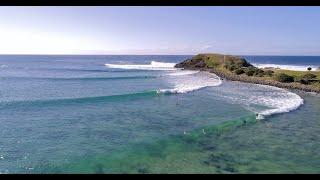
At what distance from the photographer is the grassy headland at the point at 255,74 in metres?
41.6

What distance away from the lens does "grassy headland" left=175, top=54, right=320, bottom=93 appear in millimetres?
41566

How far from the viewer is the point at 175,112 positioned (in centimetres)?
2367

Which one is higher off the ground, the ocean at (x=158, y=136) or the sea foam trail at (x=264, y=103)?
the ocean at (x=158, y=136)

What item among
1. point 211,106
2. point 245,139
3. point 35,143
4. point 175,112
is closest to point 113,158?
point 35,143

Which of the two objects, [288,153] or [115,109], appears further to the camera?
[115,109]

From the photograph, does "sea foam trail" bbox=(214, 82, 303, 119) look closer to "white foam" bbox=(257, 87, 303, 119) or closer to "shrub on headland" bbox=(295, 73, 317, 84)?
"white foam" bbox=(257, 87, 303, 119)

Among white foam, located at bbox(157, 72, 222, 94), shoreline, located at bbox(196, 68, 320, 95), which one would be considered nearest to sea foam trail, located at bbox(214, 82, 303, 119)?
white foam, located at bbox(157, 72, 222, 94)

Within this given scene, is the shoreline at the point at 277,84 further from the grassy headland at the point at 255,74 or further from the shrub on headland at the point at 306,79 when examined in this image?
the shrub on headland at the point at 306,79

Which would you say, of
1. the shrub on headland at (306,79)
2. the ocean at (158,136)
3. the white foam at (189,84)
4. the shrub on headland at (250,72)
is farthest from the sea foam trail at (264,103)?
the shrub on headland at (250,72)

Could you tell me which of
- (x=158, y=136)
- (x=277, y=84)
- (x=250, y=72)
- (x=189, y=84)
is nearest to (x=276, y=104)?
(x=158, y=136)

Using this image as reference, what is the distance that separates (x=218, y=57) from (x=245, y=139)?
63.5 metres

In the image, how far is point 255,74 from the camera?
2126 inches

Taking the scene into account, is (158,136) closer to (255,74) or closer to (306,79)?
(306,79)
